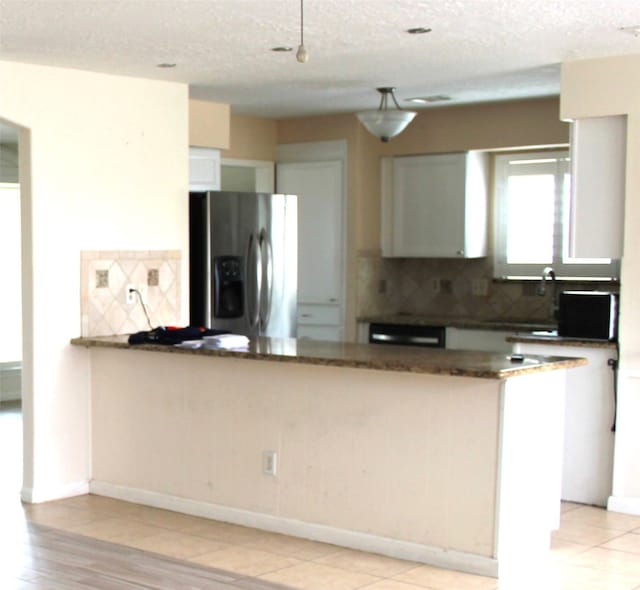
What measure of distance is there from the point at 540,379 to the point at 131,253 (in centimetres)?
255

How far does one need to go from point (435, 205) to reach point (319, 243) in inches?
Answer: 36.9

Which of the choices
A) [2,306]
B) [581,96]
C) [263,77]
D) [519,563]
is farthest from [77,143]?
[2,306]

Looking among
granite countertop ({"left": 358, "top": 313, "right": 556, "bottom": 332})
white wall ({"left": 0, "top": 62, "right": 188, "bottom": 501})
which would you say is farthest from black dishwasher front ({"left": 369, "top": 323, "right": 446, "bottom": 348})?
white wall ({"left": 0, "top": 62, "right": 188, "bottom": 501})

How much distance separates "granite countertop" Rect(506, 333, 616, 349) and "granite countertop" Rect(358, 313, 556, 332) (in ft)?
3.59

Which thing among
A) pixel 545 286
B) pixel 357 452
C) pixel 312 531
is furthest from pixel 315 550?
pixel 545 286

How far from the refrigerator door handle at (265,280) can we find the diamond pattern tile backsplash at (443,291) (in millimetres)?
1195

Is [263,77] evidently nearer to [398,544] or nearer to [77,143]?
[77,143]

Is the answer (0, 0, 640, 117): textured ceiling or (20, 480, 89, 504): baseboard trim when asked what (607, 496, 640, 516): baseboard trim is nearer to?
(0, 0, 640, 117): textured ceiling

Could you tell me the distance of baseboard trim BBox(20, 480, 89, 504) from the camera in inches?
222

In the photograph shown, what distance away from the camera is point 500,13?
14.2 ft

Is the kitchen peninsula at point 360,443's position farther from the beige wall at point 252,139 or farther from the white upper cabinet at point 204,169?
the beige wall at point 252,139

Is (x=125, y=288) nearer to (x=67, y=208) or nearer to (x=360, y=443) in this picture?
(x=67, y=208)

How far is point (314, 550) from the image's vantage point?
186 inches

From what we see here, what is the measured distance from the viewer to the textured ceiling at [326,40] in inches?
167
